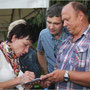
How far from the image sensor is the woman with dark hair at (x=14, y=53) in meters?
1.81

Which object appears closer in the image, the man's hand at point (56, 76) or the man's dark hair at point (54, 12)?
the man's hand at point (56, 76)

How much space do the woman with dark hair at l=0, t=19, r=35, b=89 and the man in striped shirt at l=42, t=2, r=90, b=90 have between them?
27 cm

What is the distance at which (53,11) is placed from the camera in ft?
8.07

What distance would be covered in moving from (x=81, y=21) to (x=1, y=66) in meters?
0.93

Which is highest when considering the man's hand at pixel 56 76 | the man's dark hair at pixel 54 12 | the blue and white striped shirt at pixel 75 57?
the man's dark hair at pixel 54 12

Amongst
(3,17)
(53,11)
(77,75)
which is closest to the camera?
(77,75)

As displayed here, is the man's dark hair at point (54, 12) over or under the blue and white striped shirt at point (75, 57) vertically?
over

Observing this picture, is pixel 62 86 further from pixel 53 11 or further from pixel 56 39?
pixel 53 11

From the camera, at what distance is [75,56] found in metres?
1.81

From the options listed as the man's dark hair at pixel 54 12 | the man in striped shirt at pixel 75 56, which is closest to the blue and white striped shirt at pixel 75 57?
the man in striped shirt at pixel 75 56

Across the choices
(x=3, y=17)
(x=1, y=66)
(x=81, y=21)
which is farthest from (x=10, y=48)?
(x=3, y=17)

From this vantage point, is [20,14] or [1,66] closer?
A: [1,66]

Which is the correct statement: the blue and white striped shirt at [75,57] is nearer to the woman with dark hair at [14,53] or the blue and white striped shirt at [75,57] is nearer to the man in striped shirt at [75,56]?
the man in striped shirt at [75,56]

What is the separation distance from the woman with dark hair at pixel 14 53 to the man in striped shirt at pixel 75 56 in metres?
0.27
